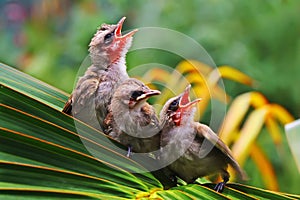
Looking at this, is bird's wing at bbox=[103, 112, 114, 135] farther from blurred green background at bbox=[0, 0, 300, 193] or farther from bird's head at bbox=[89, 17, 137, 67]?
blurred green background at bbox=[0, 0, 300, 193]

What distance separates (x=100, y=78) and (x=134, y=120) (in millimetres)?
73

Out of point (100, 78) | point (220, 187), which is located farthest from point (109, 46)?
point (220, 187)

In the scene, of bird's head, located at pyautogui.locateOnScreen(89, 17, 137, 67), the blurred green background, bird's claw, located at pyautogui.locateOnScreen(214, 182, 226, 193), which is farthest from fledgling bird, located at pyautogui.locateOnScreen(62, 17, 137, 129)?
the blurred green background

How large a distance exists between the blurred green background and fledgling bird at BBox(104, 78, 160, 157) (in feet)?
2.28

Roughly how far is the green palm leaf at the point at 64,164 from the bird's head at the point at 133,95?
0.13 ft

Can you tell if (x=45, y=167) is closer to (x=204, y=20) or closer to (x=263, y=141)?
(x=263, y=141)

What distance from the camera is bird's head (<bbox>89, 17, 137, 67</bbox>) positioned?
0.56m

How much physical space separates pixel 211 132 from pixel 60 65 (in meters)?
0.99

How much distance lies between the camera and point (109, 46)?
1.88 feet

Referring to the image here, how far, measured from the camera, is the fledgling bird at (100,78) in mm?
489

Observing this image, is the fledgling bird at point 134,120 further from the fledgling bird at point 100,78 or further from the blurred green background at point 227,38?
the blurred green background at point 227,38

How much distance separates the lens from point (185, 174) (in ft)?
1.54

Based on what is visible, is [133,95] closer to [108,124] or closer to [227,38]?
[108,124]

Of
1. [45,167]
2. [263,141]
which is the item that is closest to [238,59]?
[263,141]
